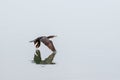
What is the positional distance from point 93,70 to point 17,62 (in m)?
0.60

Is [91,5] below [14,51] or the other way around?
the other way around

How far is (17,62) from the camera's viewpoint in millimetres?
2578

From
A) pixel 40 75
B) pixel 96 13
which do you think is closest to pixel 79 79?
pixel 40 75

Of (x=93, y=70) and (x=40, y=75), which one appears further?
(x=93, y=70)

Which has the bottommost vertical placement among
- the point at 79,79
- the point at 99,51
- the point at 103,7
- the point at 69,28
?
the point at 79,79

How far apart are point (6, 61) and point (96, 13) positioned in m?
0.82

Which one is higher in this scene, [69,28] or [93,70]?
[69,28]

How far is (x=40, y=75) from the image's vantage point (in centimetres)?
246

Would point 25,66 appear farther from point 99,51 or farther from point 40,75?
point 99,51

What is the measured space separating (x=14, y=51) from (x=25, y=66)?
190 millimetres

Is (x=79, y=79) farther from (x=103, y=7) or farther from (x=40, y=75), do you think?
(x=103, y=7)

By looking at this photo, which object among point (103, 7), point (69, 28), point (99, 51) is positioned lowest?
point (99, 51)

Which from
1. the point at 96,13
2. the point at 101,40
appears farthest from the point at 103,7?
the point at 101,40

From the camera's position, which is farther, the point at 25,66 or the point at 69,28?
the point at 69,28
